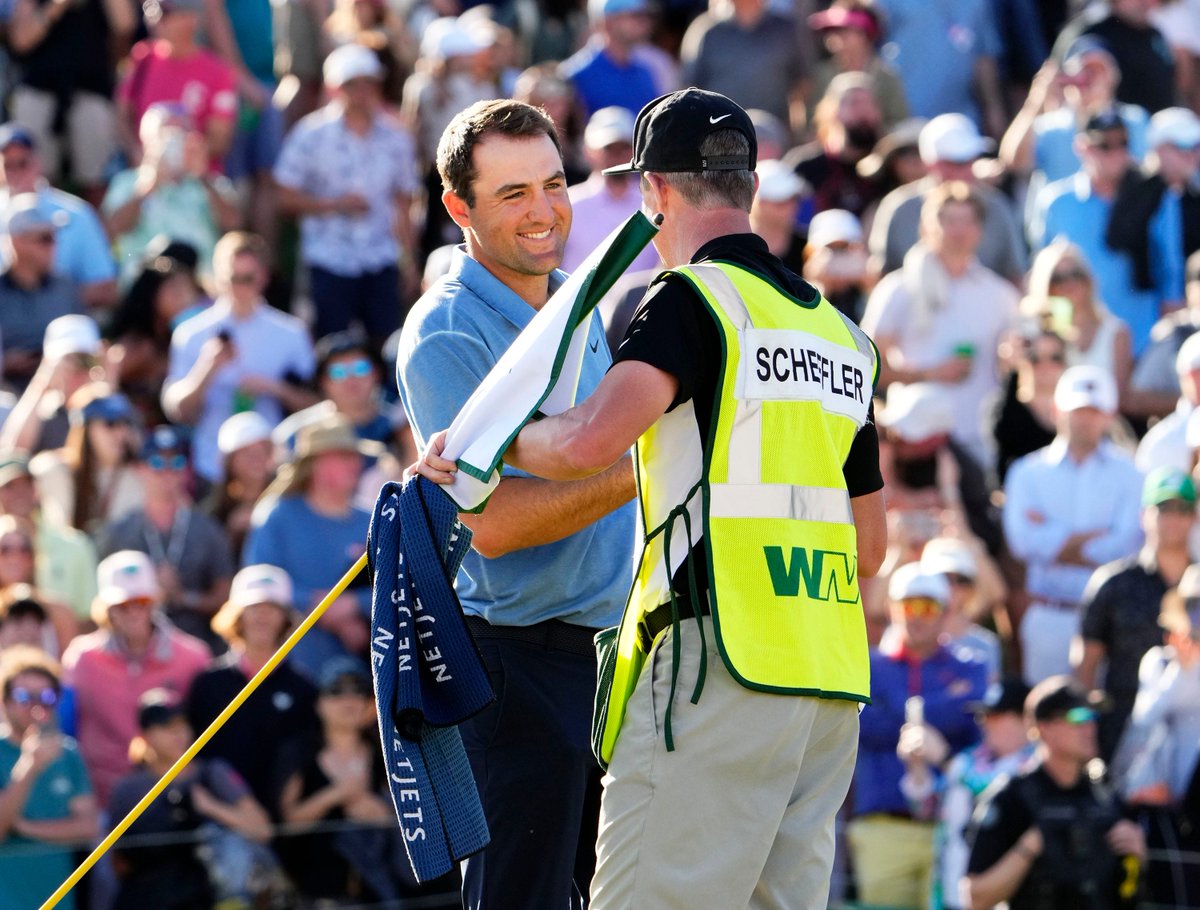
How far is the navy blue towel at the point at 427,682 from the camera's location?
470 centimetres

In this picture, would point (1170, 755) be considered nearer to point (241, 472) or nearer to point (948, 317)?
point (948, 317)

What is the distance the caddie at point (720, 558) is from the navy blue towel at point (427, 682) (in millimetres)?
284

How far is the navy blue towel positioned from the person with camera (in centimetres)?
469

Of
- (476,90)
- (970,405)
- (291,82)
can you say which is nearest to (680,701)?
(970,405)

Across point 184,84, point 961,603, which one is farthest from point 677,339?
point 184,84

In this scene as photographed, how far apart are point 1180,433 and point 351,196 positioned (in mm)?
5016

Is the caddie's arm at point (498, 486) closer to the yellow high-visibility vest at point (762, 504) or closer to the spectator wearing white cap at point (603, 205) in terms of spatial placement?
the yellow high-visibility vest at point (762, 504)

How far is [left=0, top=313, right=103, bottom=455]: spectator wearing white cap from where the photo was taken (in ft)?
38.1

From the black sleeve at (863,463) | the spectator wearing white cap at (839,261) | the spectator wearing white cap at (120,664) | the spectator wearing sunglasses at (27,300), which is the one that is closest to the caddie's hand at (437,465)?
the black sleeve at (863,463)

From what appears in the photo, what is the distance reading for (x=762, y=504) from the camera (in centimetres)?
448

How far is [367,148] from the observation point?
540 inches

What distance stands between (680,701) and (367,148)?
9639 millimetres

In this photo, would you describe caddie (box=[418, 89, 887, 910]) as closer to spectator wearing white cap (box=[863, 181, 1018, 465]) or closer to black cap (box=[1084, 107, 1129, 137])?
spectator wearing white cap (box=[863, 181, 1018, 465])

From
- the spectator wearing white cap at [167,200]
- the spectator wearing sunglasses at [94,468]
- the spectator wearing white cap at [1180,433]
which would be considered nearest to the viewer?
the spectator wearing sunglasses at [94,468]
